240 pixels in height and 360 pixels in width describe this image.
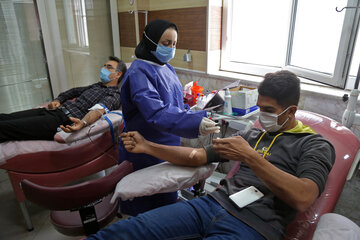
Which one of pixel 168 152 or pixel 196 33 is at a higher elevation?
pixel 196 33

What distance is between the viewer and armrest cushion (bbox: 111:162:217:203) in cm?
120

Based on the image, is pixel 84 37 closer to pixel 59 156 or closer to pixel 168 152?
pixel 59 156

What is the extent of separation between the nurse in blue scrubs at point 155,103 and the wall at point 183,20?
1016mm

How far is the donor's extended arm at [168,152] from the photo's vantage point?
1383 millimetres

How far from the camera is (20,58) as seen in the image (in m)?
2.78

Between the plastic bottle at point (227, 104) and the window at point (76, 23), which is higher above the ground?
the window at point (76, 23)

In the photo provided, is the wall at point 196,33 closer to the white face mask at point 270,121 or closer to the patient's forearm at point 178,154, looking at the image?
the white face mask at point 270,121

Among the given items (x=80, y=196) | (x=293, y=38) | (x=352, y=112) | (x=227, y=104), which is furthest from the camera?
(x=293, y=38)

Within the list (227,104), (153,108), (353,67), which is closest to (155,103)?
(153,108)

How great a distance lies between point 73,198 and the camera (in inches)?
41.6

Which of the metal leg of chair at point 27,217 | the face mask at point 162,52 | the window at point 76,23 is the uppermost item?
the window at point 76,23

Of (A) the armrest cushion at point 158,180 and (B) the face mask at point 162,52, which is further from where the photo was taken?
(B) the face mask at point 162,52

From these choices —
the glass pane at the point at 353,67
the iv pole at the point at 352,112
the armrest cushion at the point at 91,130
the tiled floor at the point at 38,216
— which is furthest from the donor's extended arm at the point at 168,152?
the glass pane at the point at 353,67

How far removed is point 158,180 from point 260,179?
1.55 ft
